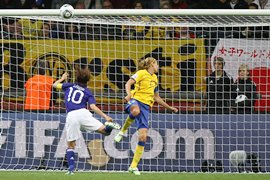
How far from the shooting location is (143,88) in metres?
17.0

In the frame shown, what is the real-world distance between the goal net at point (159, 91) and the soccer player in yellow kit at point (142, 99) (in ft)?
3.83

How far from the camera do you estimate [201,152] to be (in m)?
18.3

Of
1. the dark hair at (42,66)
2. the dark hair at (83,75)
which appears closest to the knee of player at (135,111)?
the dark hair at (83,75)

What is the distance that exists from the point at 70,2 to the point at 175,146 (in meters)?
4.60

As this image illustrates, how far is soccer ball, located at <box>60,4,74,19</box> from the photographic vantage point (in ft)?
53.4

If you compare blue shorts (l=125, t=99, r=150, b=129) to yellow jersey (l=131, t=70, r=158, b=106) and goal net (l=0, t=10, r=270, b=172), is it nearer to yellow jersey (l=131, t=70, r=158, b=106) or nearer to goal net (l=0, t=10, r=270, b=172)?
yellow jersey (l=131, t=70, r=158, b=106)

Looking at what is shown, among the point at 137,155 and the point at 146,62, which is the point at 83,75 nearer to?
the point at 146,62

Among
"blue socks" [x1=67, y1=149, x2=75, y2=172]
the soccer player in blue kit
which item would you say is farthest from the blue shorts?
"blue socks" [x1=67, y1=149, x2=75, y2=172]

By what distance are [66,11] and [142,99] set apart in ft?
6.65

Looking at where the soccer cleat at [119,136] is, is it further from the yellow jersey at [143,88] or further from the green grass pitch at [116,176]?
the green grass pitch at [116,176]

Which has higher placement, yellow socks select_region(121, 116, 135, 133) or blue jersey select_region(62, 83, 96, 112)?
blue jersey select_region(62, 83, 96, 112)

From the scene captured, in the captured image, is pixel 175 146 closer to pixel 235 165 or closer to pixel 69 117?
pixel 235 165

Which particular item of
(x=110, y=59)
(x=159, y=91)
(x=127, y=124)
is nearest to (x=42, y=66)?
(x=110, y=59)

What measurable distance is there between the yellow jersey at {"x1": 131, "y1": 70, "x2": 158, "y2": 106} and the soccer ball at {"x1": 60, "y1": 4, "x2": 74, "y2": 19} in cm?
157
